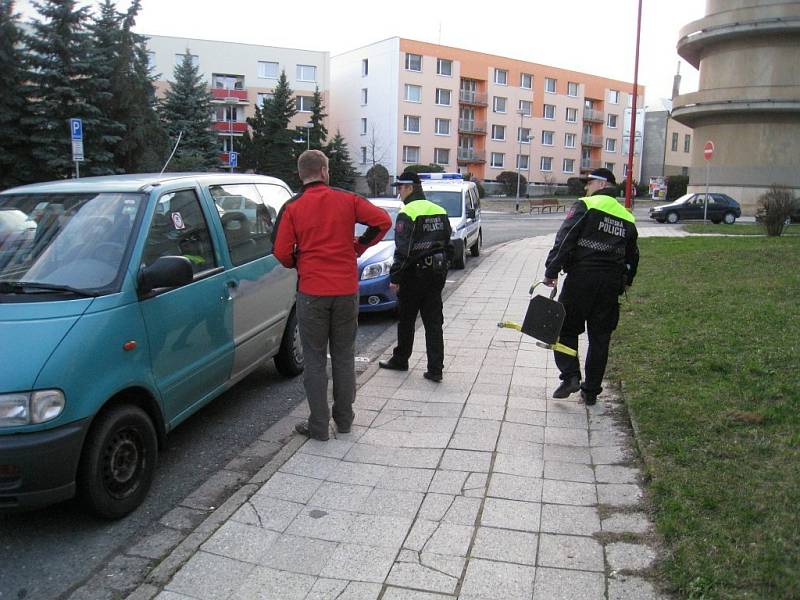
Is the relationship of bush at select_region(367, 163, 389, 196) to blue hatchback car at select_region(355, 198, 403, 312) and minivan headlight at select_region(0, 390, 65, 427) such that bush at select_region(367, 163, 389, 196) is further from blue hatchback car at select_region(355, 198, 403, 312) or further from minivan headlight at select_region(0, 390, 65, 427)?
minivan headlight at select_region(0, 390, 65, 427)

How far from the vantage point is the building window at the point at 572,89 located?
76.8 meters

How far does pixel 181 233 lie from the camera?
4707 mm

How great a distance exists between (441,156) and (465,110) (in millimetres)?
5924

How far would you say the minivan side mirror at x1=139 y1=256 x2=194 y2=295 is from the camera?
398cm

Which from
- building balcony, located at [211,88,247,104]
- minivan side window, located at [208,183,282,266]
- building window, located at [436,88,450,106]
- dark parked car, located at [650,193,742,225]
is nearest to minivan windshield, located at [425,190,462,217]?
minivan side window, located at [208,183,282,266]

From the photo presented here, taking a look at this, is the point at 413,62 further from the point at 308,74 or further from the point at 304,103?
the point at 304,103

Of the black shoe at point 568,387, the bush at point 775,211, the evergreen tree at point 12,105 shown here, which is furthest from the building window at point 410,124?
the black shoe at point 568,387

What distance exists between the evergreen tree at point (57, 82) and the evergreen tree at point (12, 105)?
13.5 inches

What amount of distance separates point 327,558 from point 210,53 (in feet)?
221

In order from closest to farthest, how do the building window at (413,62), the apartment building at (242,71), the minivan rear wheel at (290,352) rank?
the minivan rear wheel at (290,352) < the apartment building at (242,71) < the building window at (413,62)

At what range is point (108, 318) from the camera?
3.70m

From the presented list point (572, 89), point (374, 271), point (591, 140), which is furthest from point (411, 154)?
point (374, 271)

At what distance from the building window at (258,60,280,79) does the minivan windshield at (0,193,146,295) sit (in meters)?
65.6

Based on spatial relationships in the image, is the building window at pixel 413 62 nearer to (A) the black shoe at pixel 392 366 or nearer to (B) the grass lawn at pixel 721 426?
(B) the grass lawn at pixel 721 426
